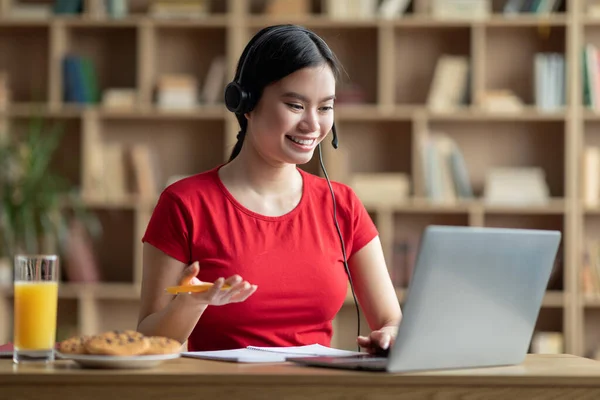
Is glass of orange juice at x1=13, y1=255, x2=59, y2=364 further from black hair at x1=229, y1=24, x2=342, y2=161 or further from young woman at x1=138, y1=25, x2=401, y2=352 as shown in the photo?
black hair at x1=229, y1=24, x2=342, y2=161

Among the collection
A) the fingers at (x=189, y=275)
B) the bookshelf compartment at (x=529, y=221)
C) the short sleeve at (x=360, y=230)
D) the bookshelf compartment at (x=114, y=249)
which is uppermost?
the fingers at (x=189, y=275)

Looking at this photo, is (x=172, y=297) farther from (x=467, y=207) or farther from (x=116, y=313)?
(x=116, y=313)

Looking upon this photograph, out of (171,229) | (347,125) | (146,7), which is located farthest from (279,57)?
(146,7)

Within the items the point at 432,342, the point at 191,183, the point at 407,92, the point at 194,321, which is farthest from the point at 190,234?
the point at 407,92

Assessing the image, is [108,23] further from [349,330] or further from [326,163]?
[349,330]

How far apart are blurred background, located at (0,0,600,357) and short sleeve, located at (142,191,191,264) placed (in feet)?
7.66

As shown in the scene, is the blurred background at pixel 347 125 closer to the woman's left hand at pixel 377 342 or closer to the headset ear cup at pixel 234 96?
the headset ear cup at pixel 234 96

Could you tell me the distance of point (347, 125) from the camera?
14.4ft

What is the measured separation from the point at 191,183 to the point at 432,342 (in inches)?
30.0

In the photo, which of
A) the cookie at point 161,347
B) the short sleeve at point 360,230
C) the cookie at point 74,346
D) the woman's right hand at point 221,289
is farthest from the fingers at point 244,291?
the short sleeve at point 360,230

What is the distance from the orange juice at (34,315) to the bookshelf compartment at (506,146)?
10.4 feet

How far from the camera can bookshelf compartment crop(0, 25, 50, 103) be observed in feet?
14.6

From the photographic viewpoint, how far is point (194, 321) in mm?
1525

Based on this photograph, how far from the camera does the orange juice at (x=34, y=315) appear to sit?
135cm
